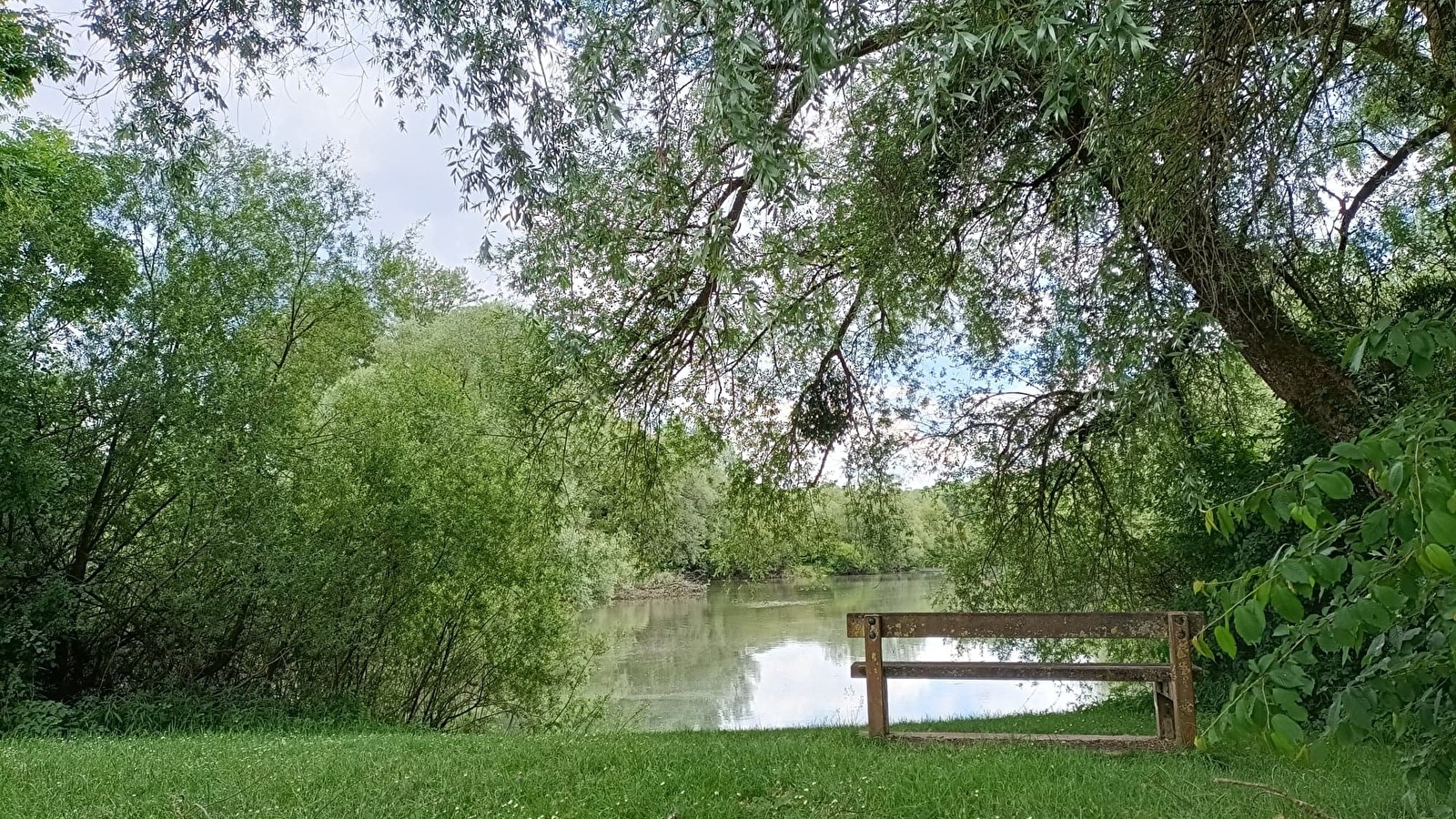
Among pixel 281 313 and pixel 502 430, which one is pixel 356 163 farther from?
pixel 502 430

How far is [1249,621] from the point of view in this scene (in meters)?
1.39

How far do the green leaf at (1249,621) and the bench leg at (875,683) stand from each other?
412 cm

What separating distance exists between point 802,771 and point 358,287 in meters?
9.55

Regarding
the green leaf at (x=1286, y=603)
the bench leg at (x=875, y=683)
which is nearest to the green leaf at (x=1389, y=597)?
the green leaf at (x=1286, y=603)

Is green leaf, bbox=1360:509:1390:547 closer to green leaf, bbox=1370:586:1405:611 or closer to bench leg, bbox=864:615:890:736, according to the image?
green leaf, bbox=1370:586:1405:611

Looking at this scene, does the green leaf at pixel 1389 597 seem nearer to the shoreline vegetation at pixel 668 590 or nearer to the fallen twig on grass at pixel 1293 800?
the fallen twig on grass at pixel 1293 800

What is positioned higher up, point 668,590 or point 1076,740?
point 668,590

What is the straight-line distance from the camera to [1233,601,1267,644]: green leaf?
1.37 m

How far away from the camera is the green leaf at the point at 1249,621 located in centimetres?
137

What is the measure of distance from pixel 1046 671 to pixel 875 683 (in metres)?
1.04

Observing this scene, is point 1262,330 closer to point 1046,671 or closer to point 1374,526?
point 1046,671

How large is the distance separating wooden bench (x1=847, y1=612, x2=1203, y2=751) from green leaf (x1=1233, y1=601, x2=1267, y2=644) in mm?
3932

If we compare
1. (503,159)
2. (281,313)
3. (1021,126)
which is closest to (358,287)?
(281,313)

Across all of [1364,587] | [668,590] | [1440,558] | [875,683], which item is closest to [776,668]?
[875,683]
